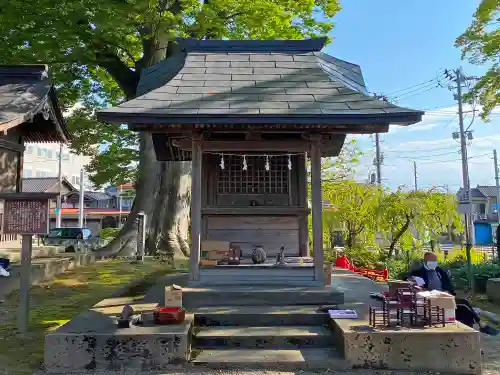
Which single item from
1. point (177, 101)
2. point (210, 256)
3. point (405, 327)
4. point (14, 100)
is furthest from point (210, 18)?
point (405, 327)

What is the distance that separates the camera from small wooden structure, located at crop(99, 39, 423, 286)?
713 centimetres

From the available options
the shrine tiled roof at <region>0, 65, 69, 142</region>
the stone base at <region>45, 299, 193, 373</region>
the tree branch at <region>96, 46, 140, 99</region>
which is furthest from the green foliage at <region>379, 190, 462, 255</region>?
the stone base at <region>45, 299, 193, 373</region>

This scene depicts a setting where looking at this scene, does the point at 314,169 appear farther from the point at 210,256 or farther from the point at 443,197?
the point at 443,197

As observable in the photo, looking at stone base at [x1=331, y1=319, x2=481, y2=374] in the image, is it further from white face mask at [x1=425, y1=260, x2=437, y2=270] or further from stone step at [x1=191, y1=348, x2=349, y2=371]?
white face mask at [x1=425, y1=260, x2=437, y2=270]

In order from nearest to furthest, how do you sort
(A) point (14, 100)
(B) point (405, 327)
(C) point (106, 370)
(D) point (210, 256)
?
(C) point (106, 370) < (B) point (405, 327) < (D) point (210, 256) < (A) point (14, 100)

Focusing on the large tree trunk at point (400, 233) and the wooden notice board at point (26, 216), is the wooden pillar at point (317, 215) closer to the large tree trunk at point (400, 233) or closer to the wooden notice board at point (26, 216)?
the wooden notice board at point (26, 216)

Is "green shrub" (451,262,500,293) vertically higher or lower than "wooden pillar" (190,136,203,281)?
lower

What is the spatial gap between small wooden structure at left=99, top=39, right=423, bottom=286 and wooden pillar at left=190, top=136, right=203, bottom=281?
0.02m

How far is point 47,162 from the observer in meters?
61.5

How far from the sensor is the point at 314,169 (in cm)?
798

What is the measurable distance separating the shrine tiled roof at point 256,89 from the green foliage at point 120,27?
512 centimetres

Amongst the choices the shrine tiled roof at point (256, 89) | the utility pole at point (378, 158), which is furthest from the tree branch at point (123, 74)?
the utility pole at point (378, 158)

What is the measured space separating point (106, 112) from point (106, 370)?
156 inches

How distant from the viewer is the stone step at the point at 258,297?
23.9 feet
